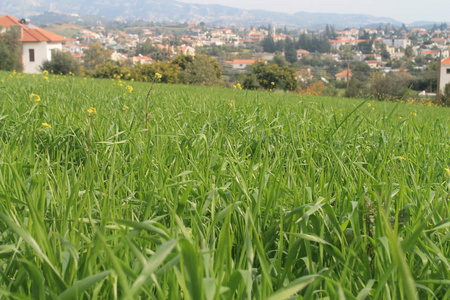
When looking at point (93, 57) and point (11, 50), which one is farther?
point (93, 57)

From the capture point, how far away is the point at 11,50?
39.3m

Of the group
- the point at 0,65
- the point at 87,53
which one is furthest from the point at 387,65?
the point at 0,65

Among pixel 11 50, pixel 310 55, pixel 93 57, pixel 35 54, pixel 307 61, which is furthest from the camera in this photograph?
pixel 310 55

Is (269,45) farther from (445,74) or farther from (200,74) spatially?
(200,74)

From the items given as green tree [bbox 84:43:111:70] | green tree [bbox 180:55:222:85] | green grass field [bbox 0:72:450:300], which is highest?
green tree [bbox 84:43:111:70]

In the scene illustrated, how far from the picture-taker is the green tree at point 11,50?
3700 centimetres

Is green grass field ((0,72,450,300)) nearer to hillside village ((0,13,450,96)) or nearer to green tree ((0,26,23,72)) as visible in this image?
hillside village ((0,13,450,96))

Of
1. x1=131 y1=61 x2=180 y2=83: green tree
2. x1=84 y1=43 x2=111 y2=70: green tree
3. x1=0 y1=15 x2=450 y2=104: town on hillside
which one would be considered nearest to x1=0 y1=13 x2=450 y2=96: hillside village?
x1=0 y1=15 x2=450 y2=104: town on hillside

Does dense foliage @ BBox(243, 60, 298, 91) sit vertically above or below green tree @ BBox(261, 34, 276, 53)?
below

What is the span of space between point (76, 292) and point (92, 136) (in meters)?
1.57

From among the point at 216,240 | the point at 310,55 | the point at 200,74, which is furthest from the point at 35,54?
the point at 310,55

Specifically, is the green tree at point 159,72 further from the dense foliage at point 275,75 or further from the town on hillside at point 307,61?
the dense foliage at point 275,75

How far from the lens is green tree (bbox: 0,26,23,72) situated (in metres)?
37.0

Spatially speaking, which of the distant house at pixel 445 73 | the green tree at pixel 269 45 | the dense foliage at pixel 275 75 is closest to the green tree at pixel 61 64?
the dense foliage at pixel 275 75
